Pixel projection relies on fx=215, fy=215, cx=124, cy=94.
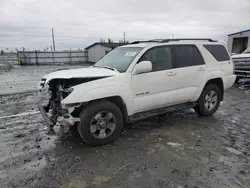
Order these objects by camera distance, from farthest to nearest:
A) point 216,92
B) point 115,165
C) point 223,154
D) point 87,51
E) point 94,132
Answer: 1. point 87,51
2. point 216,92
3. point 94,132
4. point 223,154
5. point 115,165

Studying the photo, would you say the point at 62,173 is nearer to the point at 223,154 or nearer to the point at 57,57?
the point at 223,154

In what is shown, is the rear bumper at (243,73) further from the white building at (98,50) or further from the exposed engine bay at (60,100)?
Result: the white building at (98,50)

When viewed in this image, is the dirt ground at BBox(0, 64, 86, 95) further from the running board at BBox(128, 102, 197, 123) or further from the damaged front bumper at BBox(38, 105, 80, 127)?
the running board at BBox(128, 102, 197, 123)

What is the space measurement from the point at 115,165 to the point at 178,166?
990mm

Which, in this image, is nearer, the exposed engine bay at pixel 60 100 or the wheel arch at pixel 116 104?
the exposed engine bay at pixel 60 100

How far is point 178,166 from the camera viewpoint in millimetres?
3359

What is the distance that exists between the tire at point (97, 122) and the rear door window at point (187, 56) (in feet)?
6.18

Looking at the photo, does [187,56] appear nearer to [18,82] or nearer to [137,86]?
[137,86]

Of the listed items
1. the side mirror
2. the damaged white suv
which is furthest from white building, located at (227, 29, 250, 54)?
the side mirror

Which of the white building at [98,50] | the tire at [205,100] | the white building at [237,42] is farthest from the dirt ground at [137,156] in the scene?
the white building at [98,50]

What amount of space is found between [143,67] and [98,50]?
25077 millimetres

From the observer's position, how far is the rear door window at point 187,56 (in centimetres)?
495

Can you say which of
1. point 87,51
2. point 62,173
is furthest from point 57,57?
point 62,173

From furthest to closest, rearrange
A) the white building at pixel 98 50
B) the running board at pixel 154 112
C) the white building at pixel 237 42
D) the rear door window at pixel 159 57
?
the white building at pixel 98 50, the white building at pixel 237 42, the rear door window at pixel 159 57, the running board at pixel 154 112
